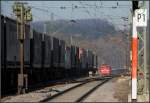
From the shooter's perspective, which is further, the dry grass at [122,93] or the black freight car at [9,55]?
the black freight car at [9,55]

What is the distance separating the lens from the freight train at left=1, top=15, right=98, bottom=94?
27.2 m

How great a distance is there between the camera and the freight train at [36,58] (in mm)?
27203

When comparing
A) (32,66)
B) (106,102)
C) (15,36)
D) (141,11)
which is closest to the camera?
(141,11)

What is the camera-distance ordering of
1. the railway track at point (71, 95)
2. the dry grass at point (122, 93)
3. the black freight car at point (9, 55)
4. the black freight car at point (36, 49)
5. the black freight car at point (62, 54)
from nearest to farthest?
the railway track at point (71, 95), the dry grass at point (122, 93), the black freight car at point (9, 55), the black freight car at point (36, 49), the black freight car at point (62, 54)

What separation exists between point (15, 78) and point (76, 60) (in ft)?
121

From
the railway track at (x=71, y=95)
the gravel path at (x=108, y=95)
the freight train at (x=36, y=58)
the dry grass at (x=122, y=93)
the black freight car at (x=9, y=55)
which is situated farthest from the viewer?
the freight train at (x=36, y=58)

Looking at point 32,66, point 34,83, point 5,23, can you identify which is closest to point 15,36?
point 5,23

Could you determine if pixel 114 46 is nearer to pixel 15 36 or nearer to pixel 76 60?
pixel 76 60

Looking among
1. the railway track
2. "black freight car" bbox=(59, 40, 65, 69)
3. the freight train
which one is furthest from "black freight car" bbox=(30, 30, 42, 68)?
"black freight car" bbox=(59, 40, 65, 69)

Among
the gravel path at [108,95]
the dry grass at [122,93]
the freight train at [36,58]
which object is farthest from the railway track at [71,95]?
the freight train at [36,58]

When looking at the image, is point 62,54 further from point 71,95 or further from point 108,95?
point 108,95

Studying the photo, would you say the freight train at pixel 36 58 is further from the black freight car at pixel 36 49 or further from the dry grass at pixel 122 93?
the dry grass at pixel 122 93

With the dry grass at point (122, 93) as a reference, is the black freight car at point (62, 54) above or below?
above

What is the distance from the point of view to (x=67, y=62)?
191 ft
